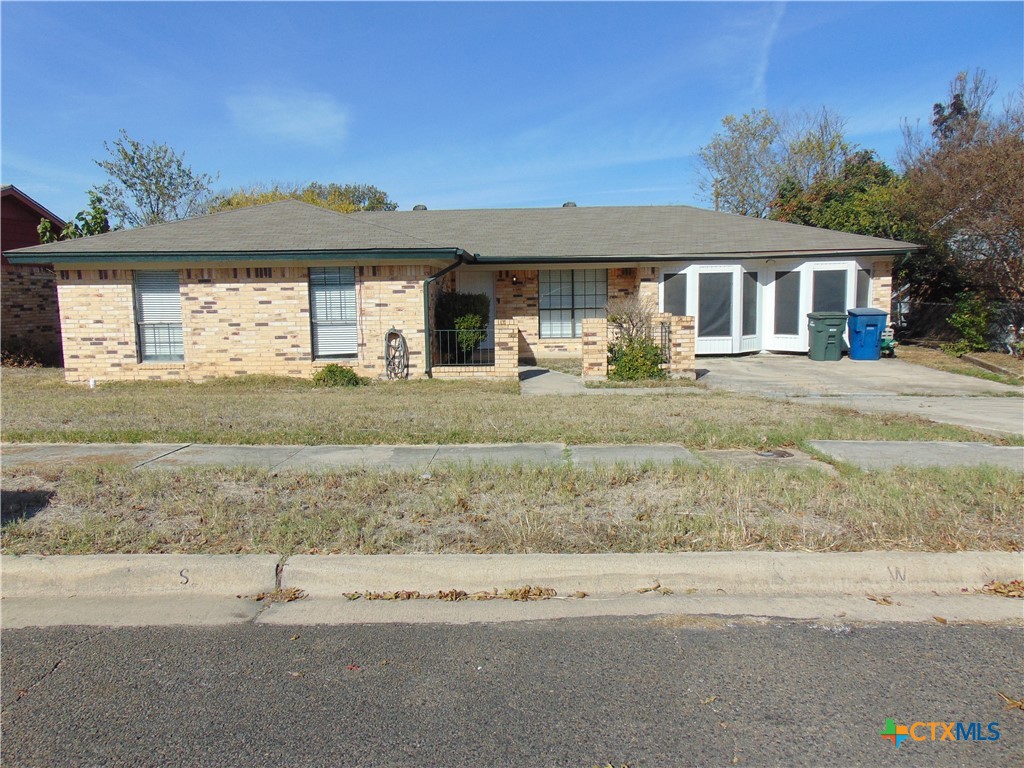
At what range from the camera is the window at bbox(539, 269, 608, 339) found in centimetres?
1930

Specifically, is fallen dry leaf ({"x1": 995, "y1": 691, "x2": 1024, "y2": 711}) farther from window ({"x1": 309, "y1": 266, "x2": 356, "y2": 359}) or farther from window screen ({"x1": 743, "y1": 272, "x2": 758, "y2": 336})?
window screen ({"x1": 743, "y1": 272, "x2": 758, "y2": 336})

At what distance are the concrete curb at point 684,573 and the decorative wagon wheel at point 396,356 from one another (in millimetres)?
9994

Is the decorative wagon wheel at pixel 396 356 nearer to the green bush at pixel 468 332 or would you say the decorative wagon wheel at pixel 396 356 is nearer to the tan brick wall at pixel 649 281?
the green bush at pixel 468 332

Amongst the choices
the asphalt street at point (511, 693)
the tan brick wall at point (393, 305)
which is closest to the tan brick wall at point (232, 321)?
the tan brick wall at point (393, 305)

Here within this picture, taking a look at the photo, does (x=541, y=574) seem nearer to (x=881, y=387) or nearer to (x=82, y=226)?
(x=881, y=387)

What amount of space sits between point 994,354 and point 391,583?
57.0 ft

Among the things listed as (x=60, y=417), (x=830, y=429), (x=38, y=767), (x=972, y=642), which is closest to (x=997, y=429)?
(x=830, y=429)

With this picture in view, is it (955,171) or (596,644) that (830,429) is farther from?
(955,171)

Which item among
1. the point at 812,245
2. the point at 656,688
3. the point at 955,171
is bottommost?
the point at 656,688

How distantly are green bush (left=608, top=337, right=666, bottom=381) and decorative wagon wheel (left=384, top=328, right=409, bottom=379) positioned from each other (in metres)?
4.11

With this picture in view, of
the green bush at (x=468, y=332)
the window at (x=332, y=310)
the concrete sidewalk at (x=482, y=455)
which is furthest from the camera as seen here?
the green bush at (x=468, y=332)

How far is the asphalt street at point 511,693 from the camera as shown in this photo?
2.78 m

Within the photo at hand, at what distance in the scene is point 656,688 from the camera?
10.6 ft

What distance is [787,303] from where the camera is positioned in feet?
60.6
